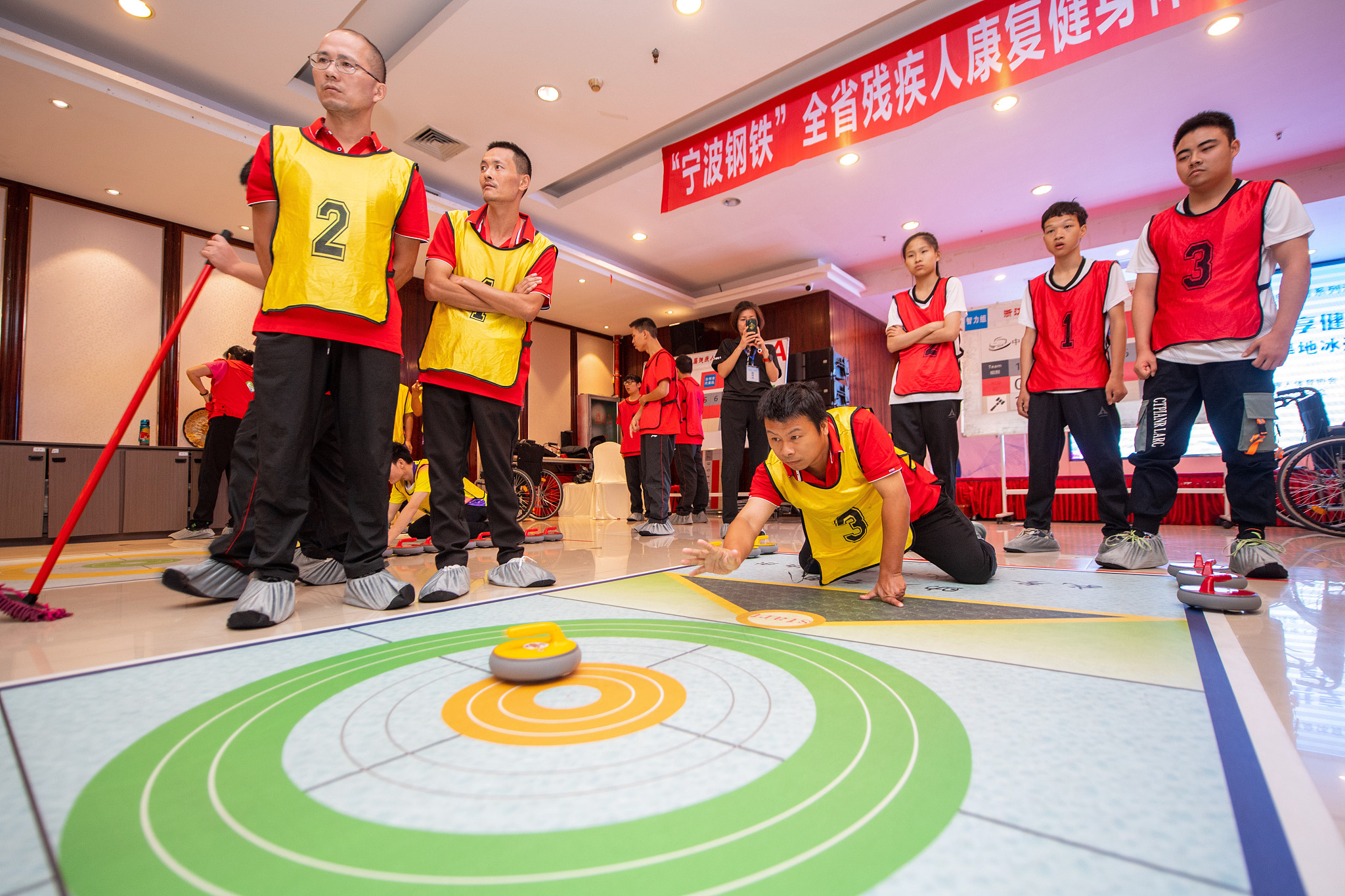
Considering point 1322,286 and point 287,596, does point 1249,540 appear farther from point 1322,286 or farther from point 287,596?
point 1322,286

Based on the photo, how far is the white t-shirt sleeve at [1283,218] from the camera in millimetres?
2027

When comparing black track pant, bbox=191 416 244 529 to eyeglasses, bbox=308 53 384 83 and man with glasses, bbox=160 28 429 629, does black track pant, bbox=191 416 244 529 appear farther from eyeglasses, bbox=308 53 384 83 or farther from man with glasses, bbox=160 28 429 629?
eyeglasses, bbox=308 53 384 83

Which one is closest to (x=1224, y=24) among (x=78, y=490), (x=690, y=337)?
(x=690, y=337)

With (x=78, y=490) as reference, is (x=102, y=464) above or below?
above

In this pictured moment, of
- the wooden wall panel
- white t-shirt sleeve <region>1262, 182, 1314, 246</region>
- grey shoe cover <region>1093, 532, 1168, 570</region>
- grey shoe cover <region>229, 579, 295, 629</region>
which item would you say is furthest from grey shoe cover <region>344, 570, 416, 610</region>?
the wooden wall panel

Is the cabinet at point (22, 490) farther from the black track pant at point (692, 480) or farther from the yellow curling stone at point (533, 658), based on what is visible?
the yellow curling stone at point (533, 658)

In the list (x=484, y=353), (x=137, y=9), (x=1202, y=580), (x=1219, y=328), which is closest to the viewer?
(x=1202, y=580)

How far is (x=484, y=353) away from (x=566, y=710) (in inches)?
53.6

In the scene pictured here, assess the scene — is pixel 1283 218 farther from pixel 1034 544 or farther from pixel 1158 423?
pixel 1034 544

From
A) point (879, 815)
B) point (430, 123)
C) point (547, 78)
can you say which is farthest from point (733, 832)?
point (430, 123)

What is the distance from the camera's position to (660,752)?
729 mm

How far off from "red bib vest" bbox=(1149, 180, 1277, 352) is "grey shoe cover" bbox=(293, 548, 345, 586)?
10.6 ft

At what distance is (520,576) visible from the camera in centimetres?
198

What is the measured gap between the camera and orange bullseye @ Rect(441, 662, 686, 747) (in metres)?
0.79
